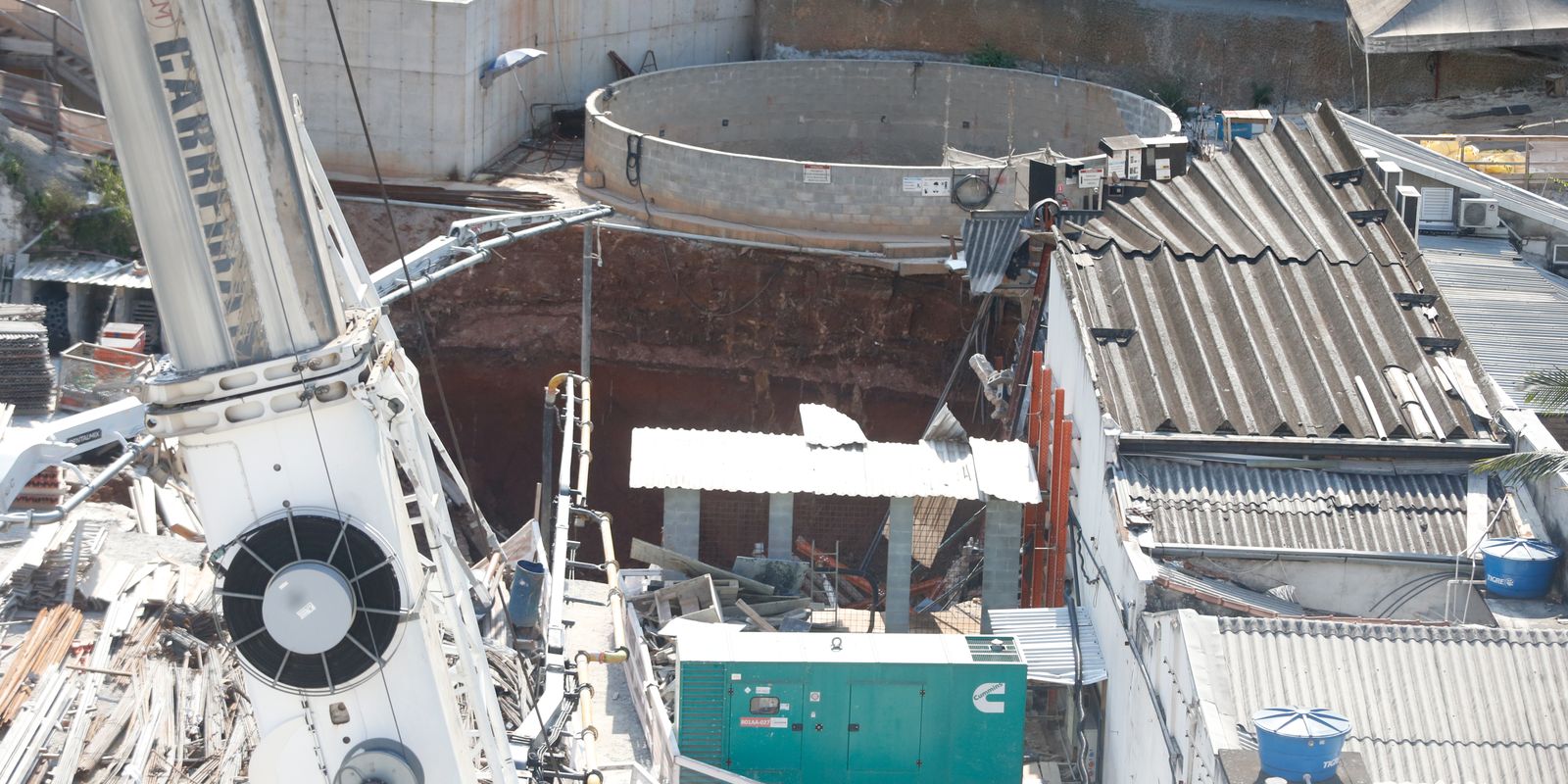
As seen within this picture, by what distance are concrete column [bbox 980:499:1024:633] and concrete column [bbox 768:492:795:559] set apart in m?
2.29

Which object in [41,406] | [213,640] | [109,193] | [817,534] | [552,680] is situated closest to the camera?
[552,680]

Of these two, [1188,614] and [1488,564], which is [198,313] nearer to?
[1188,614]

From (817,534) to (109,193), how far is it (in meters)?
14.2

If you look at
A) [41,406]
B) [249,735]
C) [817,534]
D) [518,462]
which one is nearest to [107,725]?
[249,735]

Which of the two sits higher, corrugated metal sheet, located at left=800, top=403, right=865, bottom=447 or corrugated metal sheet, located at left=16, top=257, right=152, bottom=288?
corrugated metal sheet, located at left=800, top=403, right=865, bottom=447

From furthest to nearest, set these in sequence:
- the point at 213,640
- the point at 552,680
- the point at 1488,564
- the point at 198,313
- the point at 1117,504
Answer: the point at 213,640, the point at 1117,504, the point at 1488,564, the point at 552,680, the point at 198,313

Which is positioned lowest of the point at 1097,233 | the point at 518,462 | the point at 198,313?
the point at 518,462

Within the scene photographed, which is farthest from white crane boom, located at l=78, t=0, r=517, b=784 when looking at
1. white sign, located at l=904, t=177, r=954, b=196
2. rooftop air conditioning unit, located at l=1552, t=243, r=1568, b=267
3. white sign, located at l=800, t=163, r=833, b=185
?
white sign, located at l=904, t=177, r=954, b=196

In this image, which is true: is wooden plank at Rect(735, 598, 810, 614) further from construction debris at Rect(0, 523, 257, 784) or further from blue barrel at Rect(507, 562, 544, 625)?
construction debris at Rect(0, 523, 257, 784)

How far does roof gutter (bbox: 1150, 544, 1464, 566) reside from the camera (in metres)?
16.2

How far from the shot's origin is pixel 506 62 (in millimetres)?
34562

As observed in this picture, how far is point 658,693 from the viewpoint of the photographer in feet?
56.9

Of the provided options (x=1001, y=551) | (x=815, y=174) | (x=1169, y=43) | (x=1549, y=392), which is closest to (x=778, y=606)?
(x=1001, y=551)

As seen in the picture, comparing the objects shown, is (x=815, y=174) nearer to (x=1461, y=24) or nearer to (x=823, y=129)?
(x=823, y=129)
